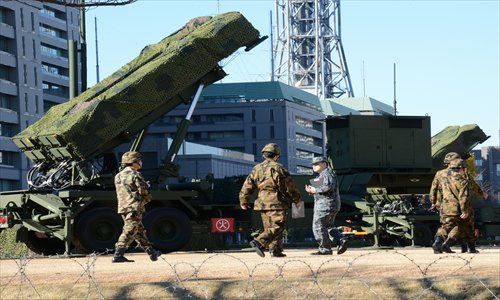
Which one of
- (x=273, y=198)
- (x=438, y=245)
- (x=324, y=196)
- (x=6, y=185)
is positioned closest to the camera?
(x=273, y=198)

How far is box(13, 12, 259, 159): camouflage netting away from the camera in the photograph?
82.7 feet

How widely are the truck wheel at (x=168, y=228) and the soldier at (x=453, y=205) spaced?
6.92 m

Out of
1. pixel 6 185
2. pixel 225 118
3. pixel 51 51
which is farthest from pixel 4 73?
pixel 225 118

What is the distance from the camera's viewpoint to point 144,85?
26.0 m

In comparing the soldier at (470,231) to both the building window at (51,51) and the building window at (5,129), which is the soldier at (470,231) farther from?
the building window at (51,51)

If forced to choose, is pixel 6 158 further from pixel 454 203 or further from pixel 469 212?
pixel 469 212

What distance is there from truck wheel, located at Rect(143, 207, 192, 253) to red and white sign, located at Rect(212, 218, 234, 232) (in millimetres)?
1260

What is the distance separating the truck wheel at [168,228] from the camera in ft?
84.2

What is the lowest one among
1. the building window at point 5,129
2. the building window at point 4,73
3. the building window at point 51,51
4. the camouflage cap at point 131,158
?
the camouflage cap at point 131,158

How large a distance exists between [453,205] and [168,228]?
24.7 feet

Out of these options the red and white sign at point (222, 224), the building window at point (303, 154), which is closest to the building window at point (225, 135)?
the building window at point (303, 154)

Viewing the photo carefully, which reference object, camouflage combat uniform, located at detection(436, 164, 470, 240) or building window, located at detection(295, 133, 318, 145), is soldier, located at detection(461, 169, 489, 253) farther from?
building window, located at detection(295, 133, 318, 145)

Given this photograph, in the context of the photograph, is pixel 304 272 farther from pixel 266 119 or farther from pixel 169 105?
pixel 266 119

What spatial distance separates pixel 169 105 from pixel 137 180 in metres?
8.35
